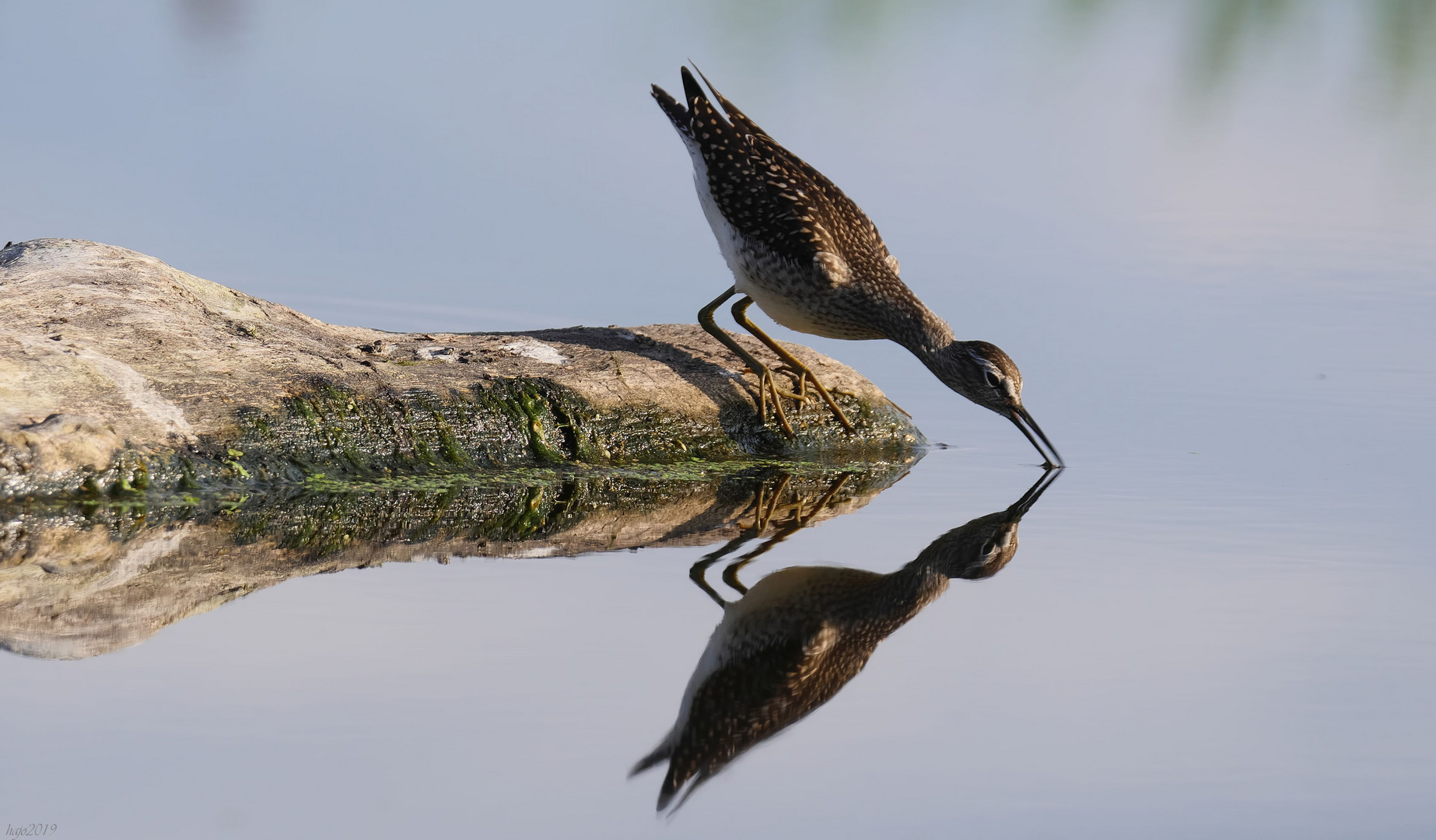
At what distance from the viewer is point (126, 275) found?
25.7 feet

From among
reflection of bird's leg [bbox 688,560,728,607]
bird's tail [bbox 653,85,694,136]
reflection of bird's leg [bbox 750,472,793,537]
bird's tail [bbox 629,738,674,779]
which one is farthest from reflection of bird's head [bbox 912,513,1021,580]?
bird's tail [bbox 653,85,694,136]

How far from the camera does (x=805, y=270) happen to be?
26.2ft

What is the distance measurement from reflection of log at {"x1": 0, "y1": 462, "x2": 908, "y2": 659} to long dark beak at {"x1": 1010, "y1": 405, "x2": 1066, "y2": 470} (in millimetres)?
1216

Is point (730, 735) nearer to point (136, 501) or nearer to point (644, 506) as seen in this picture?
point (644, 506)

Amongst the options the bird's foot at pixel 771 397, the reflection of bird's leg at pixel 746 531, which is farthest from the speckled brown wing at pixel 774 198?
the reflection of bird's leg at pixel 746 531

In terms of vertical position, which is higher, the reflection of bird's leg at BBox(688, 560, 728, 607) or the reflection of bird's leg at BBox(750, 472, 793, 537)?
the reflection of bird's leg at BBox(688, 560, 728, 607)

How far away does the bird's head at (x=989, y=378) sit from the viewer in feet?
27.2

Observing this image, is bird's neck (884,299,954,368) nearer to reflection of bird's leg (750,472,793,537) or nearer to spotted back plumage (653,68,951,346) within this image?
spotted back plumage (653,68,951,346)

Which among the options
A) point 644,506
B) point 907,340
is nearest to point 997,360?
point 907,340

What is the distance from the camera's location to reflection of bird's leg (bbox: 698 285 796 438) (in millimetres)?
8250

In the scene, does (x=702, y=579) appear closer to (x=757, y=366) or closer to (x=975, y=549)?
(x=975, y=549)

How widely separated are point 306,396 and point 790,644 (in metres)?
3.07

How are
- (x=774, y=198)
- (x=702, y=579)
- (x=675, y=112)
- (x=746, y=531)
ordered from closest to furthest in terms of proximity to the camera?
(x=702, y=579) → (x=746, y=531) → (x=774, y=198) → (x=675, y=112)

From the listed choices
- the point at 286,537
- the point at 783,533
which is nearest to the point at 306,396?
the point at 286,537
